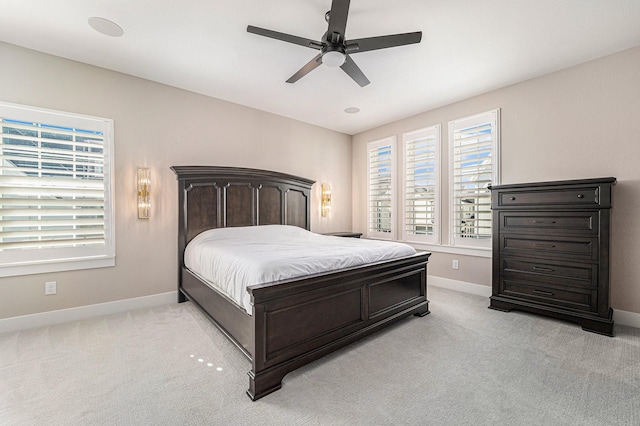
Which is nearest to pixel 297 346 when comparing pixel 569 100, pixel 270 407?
pixel 270 407

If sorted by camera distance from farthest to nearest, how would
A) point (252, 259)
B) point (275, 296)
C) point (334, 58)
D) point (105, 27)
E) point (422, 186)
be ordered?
point (422, 186) < point (105, 27) < point (334, 58) < point (252, 259) < point (275, 296)

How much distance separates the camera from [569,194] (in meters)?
3.00

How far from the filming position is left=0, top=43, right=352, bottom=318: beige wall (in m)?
2.97

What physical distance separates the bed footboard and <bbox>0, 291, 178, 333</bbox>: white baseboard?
2365 millimetres

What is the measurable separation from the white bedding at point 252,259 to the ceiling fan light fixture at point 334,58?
164cm

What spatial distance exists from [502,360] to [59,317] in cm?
435

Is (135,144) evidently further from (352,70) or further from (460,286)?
(460,286)

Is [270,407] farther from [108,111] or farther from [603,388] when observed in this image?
[108,111]

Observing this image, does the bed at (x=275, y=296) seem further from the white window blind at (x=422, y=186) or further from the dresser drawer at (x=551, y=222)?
the white window blind at (x=422, y=186)

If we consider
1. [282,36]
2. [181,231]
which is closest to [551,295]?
[282,36]

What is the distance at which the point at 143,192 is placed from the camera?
355cm

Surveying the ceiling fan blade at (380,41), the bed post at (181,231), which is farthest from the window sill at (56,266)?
the ceiling fan blade at (380,41)

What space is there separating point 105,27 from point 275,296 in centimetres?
288

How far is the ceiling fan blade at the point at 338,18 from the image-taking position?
6.18ft
